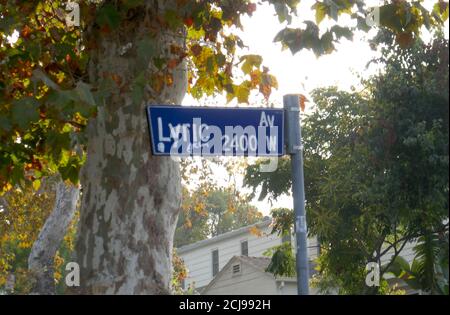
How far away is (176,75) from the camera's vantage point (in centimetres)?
739

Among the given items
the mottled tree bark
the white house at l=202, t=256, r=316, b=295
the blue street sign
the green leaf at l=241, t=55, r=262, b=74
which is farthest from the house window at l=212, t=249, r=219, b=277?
the blue street sign

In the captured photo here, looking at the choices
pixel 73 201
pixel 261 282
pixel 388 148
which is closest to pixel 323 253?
pixel 388 148

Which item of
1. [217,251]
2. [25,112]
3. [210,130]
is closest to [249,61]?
[25,112]

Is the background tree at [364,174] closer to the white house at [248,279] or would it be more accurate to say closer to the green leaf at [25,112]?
the white house at [248,279]

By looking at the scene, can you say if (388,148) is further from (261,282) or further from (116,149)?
(261,282)

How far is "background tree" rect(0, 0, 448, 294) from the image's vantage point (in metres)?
6.43

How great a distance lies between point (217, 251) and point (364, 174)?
832 inches

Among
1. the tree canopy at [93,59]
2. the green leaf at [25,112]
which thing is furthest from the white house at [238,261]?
the green leaf at [25,112]

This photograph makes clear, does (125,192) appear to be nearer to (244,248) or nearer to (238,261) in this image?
(238,261)

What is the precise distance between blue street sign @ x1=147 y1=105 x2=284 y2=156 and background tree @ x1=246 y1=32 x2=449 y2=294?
24.4 ft

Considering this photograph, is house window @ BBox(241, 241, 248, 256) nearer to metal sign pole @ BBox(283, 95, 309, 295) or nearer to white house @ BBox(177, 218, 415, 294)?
white house @ BBox(177, 218, 415, 294)

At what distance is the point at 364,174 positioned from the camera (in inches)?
625
